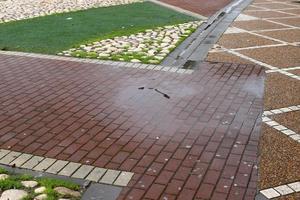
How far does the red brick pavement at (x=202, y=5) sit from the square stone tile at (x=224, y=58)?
213 inches

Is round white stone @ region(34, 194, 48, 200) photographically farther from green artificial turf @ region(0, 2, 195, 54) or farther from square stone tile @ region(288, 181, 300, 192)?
green artificial turf @ region(0, 2, 195, 54)

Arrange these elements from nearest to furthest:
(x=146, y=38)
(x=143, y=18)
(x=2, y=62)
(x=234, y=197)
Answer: (x=234, y=197) → (x=2, y=62) → (x=146, y=38) → (x=143, y=18)

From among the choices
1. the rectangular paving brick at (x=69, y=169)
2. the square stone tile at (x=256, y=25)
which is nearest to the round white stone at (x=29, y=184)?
the rectangular paving brick at (x=69, y=169)

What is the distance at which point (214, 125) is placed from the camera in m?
Answer: 6.27

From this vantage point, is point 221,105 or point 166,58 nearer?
point 221,105

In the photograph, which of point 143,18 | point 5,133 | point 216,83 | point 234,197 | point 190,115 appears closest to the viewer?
point 234,197

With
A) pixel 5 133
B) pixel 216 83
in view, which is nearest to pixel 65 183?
pixel 5 133

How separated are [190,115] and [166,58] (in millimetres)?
3272

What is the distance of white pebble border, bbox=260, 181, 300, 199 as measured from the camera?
4.51m

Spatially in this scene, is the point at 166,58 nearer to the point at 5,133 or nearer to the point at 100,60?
the point at 100,60

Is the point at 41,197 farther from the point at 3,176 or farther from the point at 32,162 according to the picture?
the point at 32,162

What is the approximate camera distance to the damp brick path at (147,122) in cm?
494

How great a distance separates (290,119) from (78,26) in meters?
8.40

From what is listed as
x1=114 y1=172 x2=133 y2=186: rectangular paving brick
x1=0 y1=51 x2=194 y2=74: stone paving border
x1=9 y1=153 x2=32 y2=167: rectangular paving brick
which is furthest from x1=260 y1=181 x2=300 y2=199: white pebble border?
x1=0 y1=51 x2=194 y2=74: stone paving border
